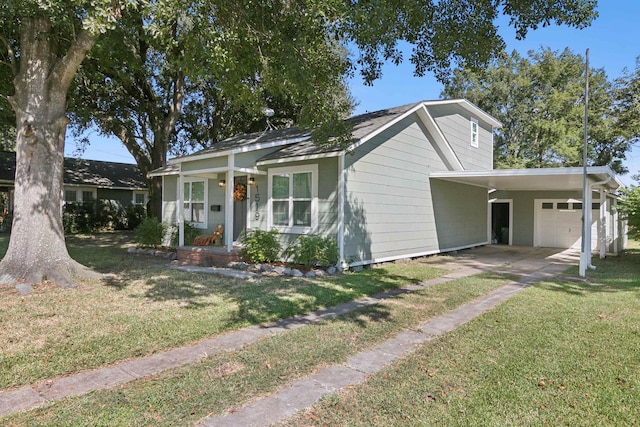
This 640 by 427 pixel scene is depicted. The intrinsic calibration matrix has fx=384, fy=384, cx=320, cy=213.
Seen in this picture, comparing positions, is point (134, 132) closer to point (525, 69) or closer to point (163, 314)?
point (163, 314)

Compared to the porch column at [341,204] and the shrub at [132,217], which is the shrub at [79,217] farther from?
the porch column at [341,204]

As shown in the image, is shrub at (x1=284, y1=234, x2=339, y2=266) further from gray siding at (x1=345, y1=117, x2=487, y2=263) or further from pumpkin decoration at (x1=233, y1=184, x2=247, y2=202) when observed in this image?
pumpkin decoration at (x1=233, y1=184, x2=247, y2=202)

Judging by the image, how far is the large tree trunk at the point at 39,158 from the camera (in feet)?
23.3

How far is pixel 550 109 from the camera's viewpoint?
24.2m

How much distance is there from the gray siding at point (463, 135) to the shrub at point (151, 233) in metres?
10.3

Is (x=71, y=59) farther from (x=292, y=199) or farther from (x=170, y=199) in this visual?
(x=170, y=199)

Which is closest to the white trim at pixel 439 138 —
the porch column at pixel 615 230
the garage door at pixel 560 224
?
the garage door at pixel 560 224

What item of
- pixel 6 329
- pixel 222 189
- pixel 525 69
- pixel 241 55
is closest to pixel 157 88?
pixel 222 189

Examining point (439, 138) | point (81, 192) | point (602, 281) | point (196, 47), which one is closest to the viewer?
point (196, 47)

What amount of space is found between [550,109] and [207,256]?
23.7 m

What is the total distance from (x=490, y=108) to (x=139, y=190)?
24105 mm

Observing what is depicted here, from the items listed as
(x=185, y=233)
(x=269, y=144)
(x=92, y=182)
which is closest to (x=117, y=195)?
(x=92, y=182)

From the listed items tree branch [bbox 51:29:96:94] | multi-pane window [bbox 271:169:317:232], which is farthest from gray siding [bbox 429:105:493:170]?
tree branch [bbox 51:29:96:94]

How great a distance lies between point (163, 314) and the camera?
5.34m
